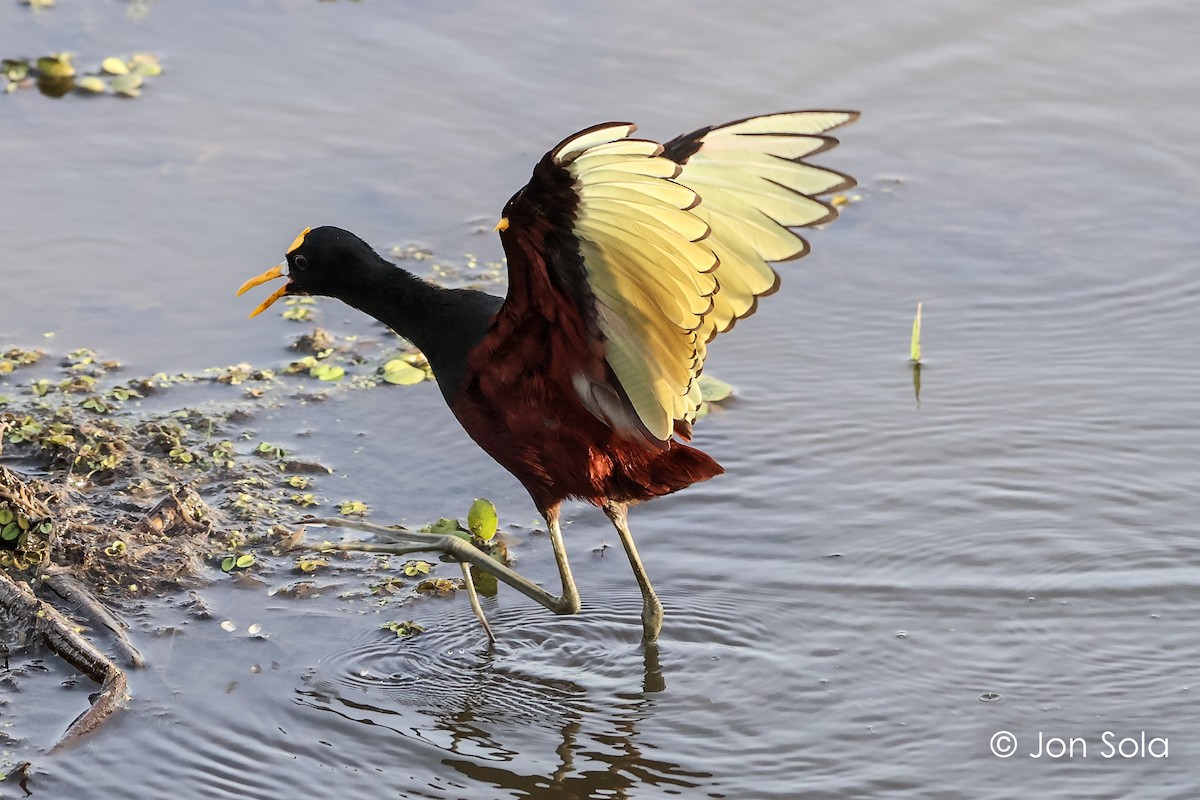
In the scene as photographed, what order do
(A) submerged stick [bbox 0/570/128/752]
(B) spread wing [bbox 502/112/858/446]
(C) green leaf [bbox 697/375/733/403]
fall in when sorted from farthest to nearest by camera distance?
(C) green leaf [bbox 697/375/733/403], (A) submerged stick [bbox 0/570/128/752], (B) spread wing [bbox 502/112/858/446]

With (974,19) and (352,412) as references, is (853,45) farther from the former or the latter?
(352,412)

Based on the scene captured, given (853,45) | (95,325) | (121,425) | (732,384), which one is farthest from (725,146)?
(853,45)

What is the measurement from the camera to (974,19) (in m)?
8.48

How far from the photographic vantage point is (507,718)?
173 inches

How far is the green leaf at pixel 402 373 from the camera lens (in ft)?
19.6

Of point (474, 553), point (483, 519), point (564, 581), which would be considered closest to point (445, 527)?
point (483, 519)

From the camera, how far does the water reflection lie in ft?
13.7

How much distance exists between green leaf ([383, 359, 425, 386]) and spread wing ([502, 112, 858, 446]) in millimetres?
1871

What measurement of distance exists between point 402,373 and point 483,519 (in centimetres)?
115

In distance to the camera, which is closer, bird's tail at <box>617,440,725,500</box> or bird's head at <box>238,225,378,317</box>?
bird's tail at <box>617,440,725,500</box>

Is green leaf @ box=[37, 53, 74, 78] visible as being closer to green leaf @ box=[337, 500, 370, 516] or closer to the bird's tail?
green leaf @ box=[337, 500, 370, 516]

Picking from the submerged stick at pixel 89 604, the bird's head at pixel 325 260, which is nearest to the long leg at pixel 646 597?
the bird's head at pixel 325 260

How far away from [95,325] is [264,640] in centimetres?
219

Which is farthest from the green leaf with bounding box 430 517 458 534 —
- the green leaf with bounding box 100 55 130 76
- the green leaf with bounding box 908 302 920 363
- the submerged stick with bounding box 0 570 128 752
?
the green leaf with bounding box 100 55 130 76
